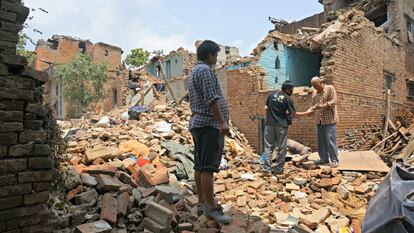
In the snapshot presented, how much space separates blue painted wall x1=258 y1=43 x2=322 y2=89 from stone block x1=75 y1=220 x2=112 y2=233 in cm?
850

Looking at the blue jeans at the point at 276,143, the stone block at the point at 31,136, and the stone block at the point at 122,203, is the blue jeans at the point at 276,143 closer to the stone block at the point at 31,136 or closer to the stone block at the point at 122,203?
the stone block at the point at 122,203

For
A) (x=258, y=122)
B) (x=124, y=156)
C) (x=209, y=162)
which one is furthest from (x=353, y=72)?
(x=209, y=162)

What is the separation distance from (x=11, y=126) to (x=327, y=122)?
204 inches

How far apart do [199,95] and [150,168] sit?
1867 millimetres

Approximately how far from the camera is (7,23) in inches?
101

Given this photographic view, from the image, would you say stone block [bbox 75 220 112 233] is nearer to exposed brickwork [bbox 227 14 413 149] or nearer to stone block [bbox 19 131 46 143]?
stone block [bbox 19 131 46 143]

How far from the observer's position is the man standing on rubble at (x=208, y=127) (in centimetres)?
300

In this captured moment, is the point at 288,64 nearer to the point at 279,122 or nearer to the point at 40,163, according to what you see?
the point at 279,122

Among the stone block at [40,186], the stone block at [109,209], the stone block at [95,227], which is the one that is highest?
the stone block at [40,186]

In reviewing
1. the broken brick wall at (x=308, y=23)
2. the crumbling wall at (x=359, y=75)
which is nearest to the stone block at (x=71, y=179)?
the crumbling wall at (x=359, y=75)

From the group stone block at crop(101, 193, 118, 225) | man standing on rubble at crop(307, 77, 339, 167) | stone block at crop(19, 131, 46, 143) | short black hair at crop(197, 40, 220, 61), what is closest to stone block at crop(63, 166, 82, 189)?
stone block at crop(101, 193, 118, 225)

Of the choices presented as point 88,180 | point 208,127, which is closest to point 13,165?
point 88,180

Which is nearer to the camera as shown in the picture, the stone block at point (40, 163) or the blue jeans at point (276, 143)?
the stone block at point (40, 163)

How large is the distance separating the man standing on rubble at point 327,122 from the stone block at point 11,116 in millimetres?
5003
